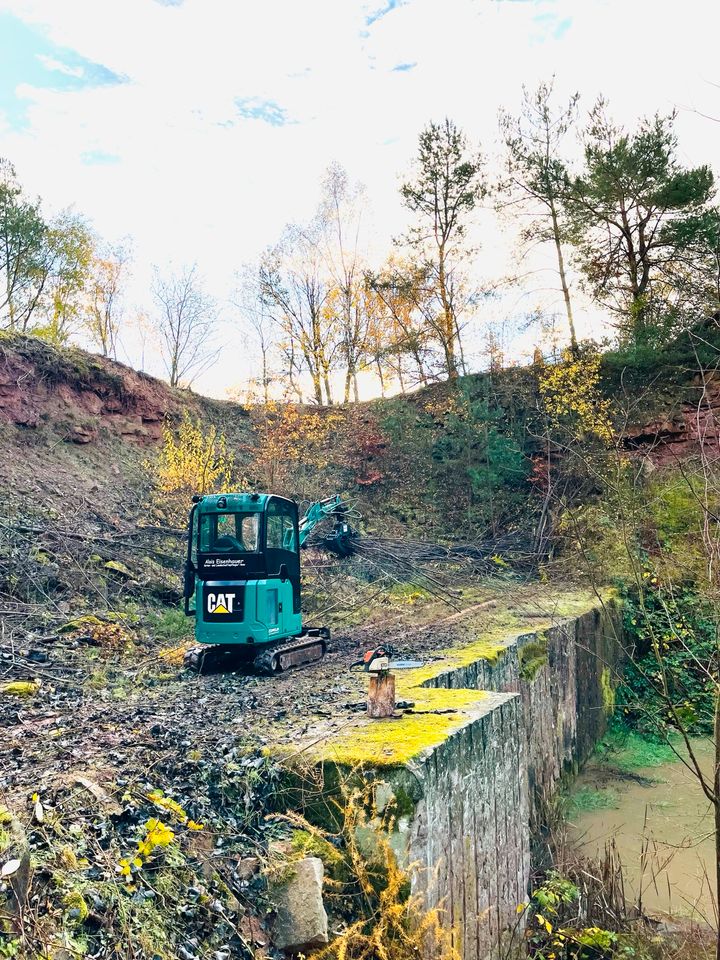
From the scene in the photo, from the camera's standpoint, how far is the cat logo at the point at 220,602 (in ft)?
26.9

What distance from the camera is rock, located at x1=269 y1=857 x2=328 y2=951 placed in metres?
3.74

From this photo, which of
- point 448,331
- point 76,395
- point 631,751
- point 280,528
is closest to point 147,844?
point 280,528

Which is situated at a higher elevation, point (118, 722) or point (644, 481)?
point (644, 481)

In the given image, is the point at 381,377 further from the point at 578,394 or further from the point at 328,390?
the point at 578,394

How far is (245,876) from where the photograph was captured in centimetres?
393

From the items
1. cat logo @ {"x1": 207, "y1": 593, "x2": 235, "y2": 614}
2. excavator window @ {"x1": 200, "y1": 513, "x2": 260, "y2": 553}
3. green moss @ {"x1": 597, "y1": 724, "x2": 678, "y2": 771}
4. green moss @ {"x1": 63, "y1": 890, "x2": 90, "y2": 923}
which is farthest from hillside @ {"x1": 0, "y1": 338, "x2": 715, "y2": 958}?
green moss @ {"x1": 597, "y1": 724, "x2": 678, "y2": 771}

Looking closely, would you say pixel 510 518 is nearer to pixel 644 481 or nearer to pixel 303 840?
pixel 644 481

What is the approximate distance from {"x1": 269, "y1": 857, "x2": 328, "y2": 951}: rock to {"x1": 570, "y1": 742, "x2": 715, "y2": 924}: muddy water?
14.9ft

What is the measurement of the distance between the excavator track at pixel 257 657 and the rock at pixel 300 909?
425cm

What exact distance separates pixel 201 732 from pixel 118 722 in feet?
2.61

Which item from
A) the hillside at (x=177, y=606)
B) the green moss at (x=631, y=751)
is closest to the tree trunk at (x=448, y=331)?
the hillside at (x=177, y=606)

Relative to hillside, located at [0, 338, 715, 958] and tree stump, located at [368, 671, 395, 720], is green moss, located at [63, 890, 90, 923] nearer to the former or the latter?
hillside, located at [0, 338, 715, 958]

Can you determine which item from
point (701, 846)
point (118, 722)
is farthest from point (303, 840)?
point (701, 846)

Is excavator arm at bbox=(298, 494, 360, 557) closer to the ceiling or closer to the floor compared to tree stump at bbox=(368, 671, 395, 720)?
closer to the ceiling
